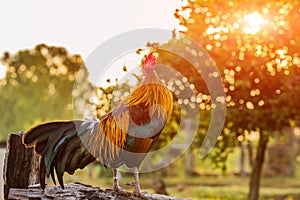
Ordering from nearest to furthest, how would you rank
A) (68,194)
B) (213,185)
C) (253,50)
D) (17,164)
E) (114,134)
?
(114,134) → (68,194) → (17,164) → (253,50) → (213,185)

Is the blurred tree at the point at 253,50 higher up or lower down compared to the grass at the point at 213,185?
higher up

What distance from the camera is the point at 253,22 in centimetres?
1012

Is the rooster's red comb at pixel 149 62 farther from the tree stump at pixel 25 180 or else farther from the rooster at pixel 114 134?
the tree stump at pixel 25 180

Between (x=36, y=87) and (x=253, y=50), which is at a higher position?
(x=36, y=87)

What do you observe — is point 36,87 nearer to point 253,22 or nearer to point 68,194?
point 253,22

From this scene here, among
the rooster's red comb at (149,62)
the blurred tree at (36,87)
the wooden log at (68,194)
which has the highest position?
the blurred tree at (36,87)

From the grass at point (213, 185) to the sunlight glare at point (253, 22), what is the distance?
6050 millimetres

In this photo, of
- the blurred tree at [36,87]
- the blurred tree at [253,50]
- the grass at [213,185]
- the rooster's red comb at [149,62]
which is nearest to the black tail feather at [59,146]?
the rooster's red comb at [149,62]

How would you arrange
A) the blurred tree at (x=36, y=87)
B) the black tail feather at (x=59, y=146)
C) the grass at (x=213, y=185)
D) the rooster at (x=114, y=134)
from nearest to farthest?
the rooster at (x=114, y=134)
the black tail feather at (x=59, y=146)
the grass at (x=213, y=185)
the blurred tree at (x=36, y=87)

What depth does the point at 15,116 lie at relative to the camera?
25.3 metres

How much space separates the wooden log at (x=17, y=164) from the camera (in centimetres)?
649

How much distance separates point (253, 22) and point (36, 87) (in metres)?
16.0

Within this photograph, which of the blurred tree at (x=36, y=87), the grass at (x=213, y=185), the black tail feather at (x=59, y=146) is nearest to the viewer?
the black tail feather at (x=59, y=146)

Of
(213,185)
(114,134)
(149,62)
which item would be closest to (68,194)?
(114,134)
